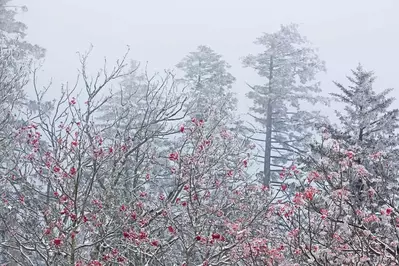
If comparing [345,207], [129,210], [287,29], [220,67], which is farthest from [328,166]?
[287,29]

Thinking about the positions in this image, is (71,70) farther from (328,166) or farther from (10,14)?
(328,166)

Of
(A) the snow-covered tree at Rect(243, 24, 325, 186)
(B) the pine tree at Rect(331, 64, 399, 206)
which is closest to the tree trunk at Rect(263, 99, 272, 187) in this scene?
(A) the snow-covered tree at Rect(243, 24, 325, 186)

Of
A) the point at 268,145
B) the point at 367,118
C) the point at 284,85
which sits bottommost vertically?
the point at 268,145

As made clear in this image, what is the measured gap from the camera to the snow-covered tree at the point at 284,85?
22875mm

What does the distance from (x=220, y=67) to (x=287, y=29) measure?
424 centimetres

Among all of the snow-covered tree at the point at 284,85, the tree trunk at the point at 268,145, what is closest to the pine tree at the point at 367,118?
the tree trunk at the point at 268,145

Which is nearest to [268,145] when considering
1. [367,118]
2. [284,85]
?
[284,85]

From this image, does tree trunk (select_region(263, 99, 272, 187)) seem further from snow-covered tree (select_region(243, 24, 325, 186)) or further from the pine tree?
the pine tree

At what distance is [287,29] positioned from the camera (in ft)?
78.8

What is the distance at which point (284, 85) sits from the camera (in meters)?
23.2

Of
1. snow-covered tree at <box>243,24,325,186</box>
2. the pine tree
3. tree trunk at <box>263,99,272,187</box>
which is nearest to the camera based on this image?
the pine tree

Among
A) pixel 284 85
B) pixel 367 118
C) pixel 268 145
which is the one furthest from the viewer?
pixel 284 85

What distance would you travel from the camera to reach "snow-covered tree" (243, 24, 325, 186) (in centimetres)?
2288

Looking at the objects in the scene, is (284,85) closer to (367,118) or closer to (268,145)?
(268,145)
